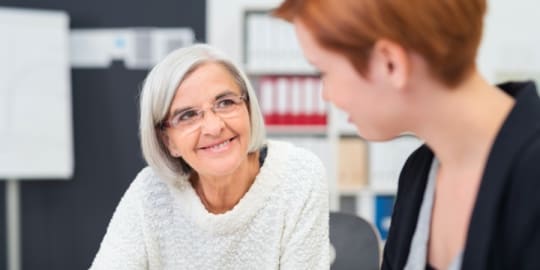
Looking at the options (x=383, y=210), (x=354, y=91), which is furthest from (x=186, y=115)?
(x=383, y=210)

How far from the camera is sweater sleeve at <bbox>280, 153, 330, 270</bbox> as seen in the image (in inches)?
54.3

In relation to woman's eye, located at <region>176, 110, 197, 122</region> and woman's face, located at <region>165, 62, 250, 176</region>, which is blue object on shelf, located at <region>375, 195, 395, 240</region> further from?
woman's eye, located at <region>176, 110, 197, 122</region>

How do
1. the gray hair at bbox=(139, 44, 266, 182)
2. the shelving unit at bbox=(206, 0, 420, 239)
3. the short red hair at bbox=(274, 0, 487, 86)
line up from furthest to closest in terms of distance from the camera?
the shelving unit at bbox=(206, 0, 420, 239) → the gray hair at bbox=(139, 44, 266, 182) → the short red hair at bbox=(274, 0, 487, 86)

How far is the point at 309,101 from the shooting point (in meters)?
3.15

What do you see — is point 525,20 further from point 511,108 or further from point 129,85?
point 511,108

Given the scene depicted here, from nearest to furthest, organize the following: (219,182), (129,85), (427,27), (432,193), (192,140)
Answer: (427,27) → (432,193) → (192,140) → (219,182) → (129,85)

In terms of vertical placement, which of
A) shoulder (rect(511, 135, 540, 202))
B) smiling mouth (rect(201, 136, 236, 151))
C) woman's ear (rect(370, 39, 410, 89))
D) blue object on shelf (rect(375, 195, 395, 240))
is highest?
woman's ear (rect(370, 39, 410, 89))

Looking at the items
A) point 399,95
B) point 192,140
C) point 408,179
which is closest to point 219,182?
point 192,140

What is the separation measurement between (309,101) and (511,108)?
2462 mm

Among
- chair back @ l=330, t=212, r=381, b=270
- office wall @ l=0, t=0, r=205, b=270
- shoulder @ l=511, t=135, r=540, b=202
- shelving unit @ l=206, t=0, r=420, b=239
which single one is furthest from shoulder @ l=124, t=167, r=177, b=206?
office wall @ l=0, t=0, r=205, b=270

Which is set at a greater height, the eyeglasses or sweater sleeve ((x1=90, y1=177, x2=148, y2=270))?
the eyeglasses

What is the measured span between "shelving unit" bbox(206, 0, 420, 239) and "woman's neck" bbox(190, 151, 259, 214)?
168cm

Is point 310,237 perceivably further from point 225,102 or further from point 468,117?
point 468,117

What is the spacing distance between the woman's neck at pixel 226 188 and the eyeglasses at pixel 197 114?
0.62ft
